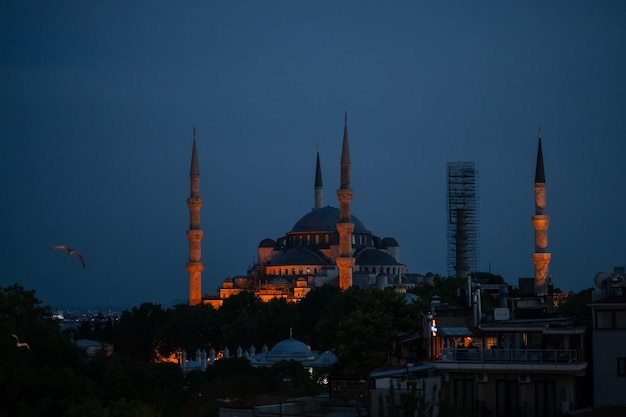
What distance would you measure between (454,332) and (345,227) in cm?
5444

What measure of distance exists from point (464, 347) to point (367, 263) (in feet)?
229

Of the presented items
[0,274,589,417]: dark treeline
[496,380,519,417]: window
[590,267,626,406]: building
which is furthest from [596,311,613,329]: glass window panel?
[0,274,589,417]: dark treeline

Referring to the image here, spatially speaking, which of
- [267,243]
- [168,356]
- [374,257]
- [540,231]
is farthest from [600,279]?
[267,243]

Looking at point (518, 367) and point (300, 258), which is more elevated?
point (300, 258)

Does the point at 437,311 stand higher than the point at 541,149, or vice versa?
the point at 541,149

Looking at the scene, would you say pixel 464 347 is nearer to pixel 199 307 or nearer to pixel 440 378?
pixel 440 378

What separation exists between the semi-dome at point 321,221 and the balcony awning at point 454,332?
71.8 m

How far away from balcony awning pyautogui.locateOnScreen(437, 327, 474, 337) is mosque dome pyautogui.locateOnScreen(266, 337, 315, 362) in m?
30.6

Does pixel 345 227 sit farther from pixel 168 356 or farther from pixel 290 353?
pixel 290 353

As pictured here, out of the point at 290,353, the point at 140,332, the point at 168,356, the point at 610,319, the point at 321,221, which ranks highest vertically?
the point at 321,221

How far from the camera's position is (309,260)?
96625 mm

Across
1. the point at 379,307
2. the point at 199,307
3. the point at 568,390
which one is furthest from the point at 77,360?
the point at 199,307

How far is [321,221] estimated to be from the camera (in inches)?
3944

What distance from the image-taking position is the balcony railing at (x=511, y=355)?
2420 centimetres
